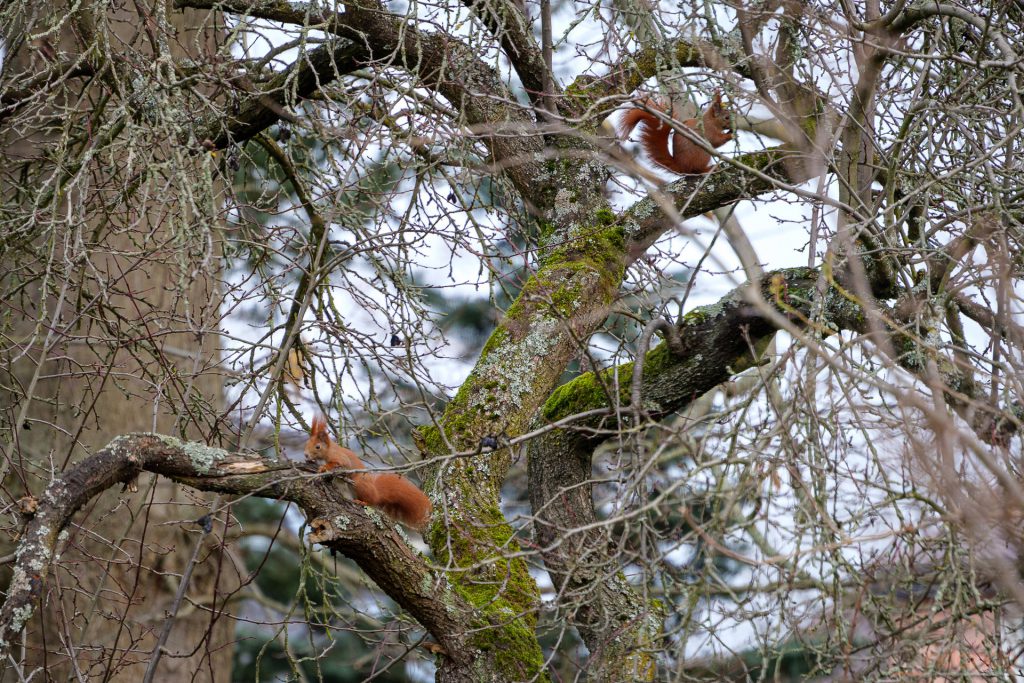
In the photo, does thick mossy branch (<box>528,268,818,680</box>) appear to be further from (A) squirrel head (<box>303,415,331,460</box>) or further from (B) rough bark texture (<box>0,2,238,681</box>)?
(B) rough bark texture (<box>0,2,238,681</box>)

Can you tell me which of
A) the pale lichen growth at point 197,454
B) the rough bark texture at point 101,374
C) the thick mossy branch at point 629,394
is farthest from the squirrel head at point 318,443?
the thick mossy branch at point 629,394

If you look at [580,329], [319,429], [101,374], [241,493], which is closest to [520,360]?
[580,329]

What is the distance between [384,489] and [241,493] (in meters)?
0.47

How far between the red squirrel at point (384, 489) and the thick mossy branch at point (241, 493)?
5.2 inches

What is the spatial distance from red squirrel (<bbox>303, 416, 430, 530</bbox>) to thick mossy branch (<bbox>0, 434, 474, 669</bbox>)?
133 millimetres

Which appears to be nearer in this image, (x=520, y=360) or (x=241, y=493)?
(x=241, y=493)

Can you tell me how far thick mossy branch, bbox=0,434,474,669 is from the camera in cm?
255

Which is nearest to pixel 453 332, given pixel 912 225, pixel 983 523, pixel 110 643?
pixel 110 643

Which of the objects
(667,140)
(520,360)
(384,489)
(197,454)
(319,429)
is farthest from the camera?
(667,140)

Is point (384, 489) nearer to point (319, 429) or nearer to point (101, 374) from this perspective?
point (319, 429)

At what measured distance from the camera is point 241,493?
297cm

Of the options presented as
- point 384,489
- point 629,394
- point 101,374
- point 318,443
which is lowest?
point 384,489

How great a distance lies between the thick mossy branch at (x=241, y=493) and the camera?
2.55 m

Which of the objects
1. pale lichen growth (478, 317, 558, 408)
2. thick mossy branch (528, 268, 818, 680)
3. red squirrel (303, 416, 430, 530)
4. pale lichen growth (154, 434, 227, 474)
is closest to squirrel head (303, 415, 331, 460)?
red squirrel (303, 416, 430, 530)
